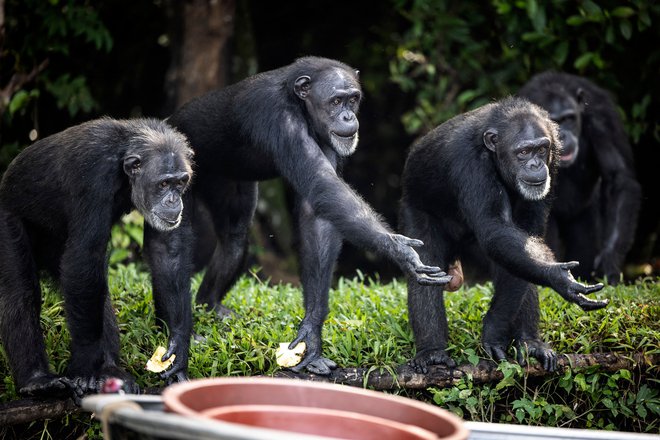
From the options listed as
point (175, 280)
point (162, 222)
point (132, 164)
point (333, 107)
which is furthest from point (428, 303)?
point (132, 164)

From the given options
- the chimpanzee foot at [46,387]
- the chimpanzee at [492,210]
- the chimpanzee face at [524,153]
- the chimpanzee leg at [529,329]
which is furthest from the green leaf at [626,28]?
the chimpanzee foot at [46,387]

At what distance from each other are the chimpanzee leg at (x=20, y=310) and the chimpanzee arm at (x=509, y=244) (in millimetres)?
3002

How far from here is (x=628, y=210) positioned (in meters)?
9.34

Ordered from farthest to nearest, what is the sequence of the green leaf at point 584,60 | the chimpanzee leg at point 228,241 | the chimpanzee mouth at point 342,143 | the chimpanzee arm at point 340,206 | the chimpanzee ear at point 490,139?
the green leaf at point 584,60
the chimpanzee leg at point 228,241
the chimpanzee mouth at point 342,143
the chimpanzee ear at point 490,139
the chimpanzee arm at point 340,206

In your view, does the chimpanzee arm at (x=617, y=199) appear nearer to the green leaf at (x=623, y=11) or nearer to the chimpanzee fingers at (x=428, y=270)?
the green leaf at (x=623, y=11)

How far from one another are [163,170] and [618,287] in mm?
4346

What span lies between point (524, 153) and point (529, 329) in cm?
129

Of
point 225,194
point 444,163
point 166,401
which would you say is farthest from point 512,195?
point 166,401

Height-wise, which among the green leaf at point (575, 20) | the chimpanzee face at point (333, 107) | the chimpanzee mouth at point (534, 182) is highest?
the green leaf at point (575, 20)

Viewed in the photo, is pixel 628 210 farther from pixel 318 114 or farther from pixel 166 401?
pixel 166 401

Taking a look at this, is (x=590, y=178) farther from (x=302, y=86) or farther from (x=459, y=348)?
(x=302, y=86)

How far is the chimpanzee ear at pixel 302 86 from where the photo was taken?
22.1 feet

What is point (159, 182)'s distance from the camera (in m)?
6.10

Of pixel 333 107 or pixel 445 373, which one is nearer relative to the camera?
pixel 445 373
